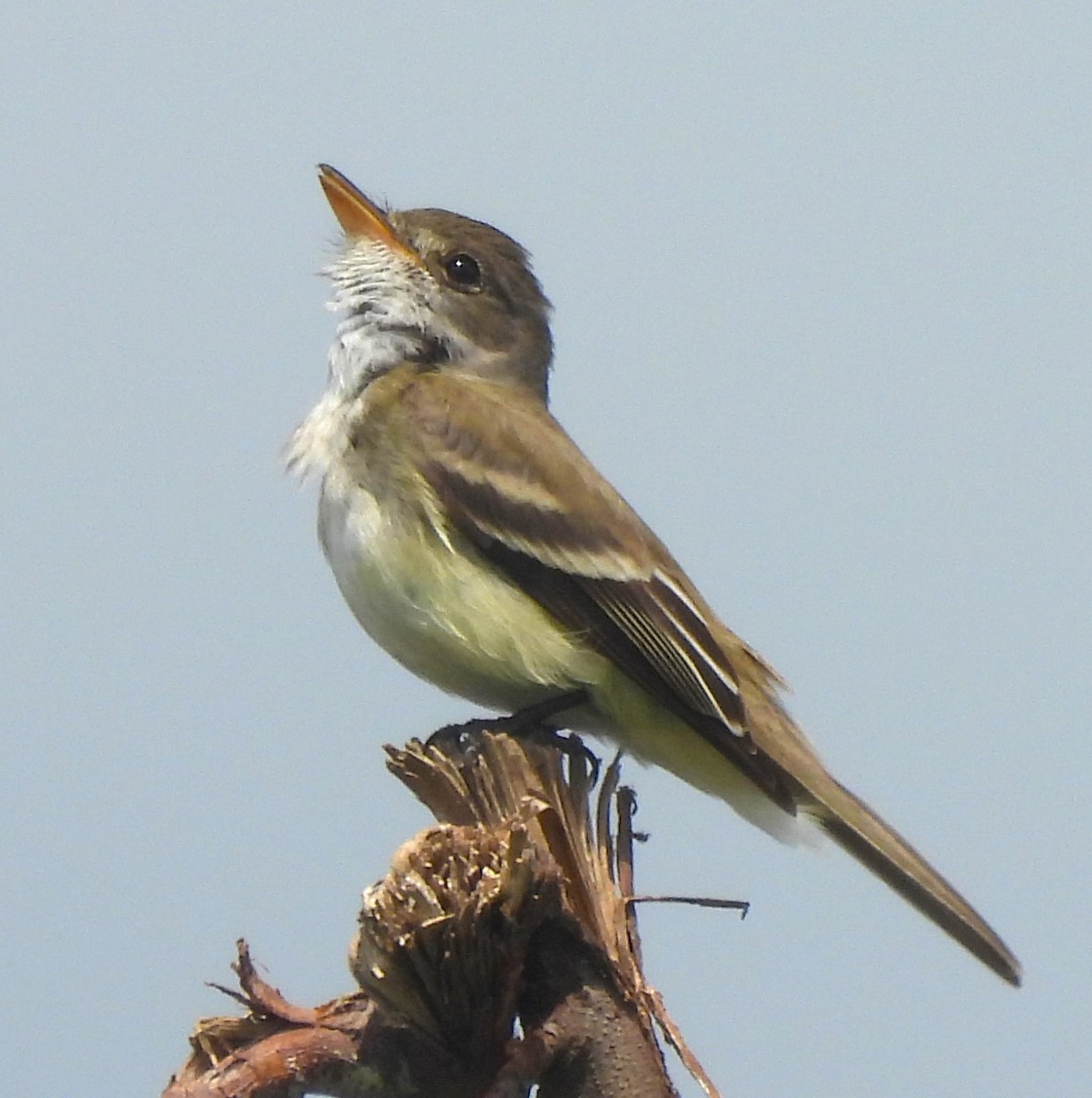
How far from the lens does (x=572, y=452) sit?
21.9ft

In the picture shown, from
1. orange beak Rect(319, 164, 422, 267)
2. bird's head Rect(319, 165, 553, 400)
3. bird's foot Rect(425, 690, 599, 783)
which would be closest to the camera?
bird's foot Rect(425, 690, 599, 783)

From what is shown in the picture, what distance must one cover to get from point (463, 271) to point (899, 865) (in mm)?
2869

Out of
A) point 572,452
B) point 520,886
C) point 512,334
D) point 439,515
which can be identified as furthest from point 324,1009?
point 512,334

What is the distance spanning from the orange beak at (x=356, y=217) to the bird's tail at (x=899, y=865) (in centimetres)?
259

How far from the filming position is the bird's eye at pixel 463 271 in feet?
24.0

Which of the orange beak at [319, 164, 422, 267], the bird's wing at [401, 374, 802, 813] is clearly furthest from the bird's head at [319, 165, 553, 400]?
the bird's wing at [401, 374, 802, 813]

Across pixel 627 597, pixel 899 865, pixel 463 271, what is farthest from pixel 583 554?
pixel 463 271

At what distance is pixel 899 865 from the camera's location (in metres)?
5.91

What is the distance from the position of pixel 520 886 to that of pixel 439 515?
2392 millimetres

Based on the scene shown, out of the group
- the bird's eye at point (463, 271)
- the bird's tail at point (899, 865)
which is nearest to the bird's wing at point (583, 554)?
the bird's tail at point (899, 865)

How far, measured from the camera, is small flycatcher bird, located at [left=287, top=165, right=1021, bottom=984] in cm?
586

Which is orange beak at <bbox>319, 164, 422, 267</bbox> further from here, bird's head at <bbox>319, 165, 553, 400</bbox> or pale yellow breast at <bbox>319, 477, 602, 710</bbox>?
pale yellow breast at <bbox>319, 477, 602, 710</bbox>

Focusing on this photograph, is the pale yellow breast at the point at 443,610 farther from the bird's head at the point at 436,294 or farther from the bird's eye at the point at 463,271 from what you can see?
the bird's eye at the point at 463,271

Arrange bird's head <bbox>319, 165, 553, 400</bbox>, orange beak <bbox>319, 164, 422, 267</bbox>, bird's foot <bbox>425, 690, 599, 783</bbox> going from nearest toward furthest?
bird's foot <bbox>425, 690, 599, 783</bbox> → bird's head <bbox>319, 165, 553, 400</bbox> → orange beak <bbox>319, 164, 422, 267</bbox>
